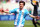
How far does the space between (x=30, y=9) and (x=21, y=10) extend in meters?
2.83

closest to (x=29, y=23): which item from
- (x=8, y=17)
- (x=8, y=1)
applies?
(x=8, y=17)

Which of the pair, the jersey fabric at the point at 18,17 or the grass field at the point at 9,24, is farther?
the grass field at the point at 9,24

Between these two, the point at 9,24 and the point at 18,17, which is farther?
the point at 9,24

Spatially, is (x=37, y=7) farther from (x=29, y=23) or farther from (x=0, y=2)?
(x=0, y=2)

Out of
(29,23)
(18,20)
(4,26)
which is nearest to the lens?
(18,20)

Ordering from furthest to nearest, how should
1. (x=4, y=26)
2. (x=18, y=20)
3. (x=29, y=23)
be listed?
(x=29, y=23)
(x=4, y=26)
(x=18, y=20)

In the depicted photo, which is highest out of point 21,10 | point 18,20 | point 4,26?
point 21,10

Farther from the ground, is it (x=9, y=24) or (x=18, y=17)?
(x=18, y=17)

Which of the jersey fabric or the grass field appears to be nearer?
the jersey fabric

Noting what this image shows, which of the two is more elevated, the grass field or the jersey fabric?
the jersey fabric

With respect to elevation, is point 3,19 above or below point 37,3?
below

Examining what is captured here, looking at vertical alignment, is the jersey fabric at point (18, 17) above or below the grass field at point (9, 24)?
above

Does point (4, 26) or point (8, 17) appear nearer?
point (4, 26)

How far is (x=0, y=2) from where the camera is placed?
609 cm
